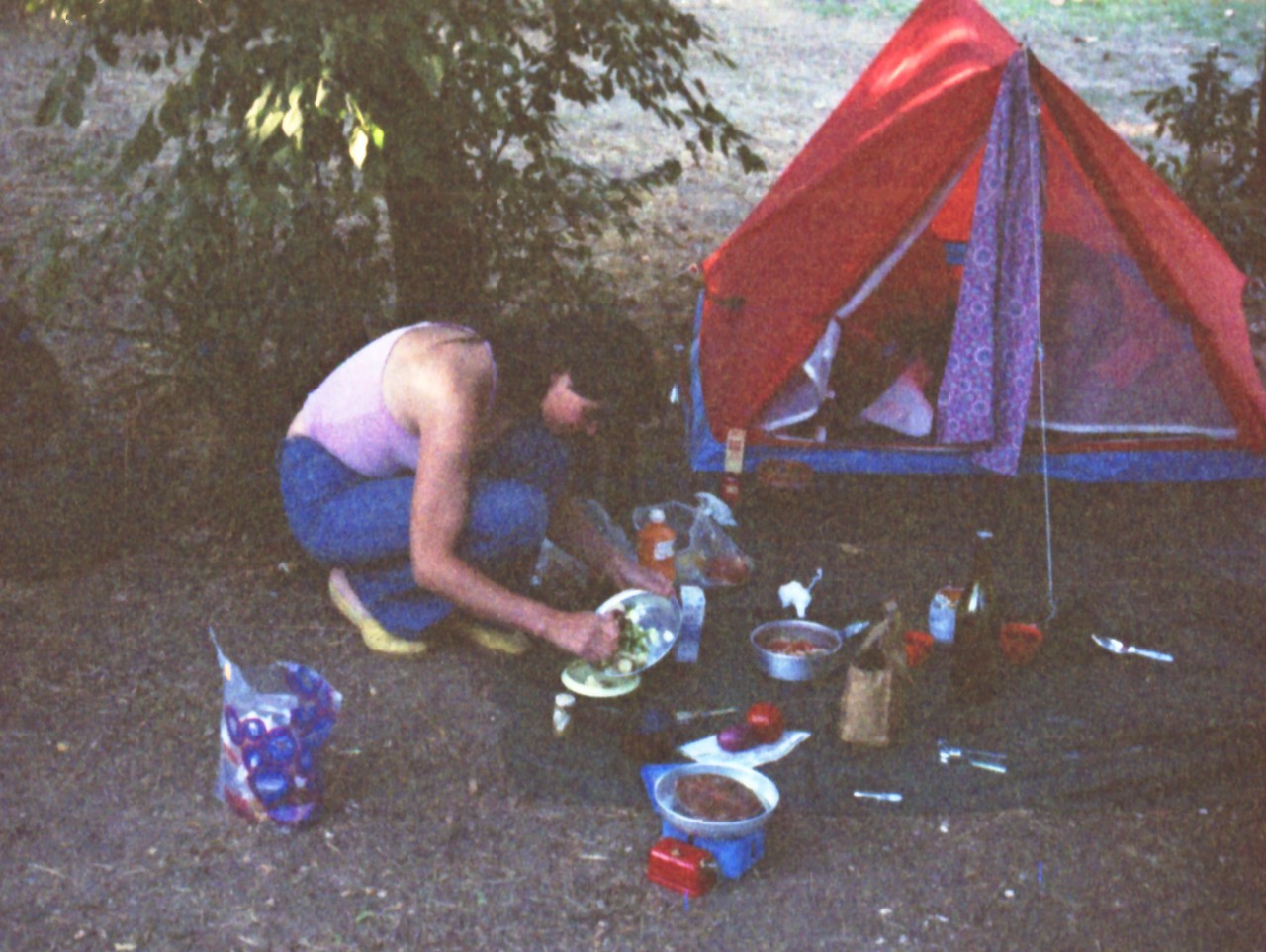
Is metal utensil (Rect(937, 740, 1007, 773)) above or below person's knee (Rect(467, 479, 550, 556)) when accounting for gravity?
below

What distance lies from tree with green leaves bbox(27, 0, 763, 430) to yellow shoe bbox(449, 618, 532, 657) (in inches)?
45.4

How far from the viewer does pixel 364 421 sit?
3.73 metres

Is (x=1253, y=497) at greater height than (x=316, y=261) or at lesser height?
lesser

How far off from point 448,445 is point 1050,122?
8.45 ft

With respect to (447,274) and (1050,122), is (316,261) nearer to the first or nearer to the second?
(447,274)

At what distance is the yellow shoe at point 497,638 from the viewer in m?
3.88

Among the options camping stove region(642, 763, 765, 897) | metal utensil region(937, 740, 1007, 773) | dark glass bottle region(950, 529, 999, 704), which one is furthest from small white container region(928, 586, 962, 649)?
camping stove region(642, 763, 765, 897)

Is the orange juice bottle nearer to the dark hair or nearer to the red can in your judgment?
the dark hair

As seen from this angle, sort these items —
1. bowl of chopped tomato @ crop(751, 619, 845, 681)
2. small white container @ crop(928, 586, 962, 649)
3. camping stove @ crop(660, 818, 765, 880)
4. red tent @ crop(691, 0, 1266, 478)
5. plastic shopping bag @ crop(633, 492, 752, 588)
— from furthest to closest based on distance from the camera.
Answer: red tent @ crop(691, 0, 1266, 478)
plastic shopping bag @ crop(633, 492, 752, 588)
small white container @ crop(928, 586, 962, 649)
bowl of chopped tomato @ crop(751, 619, 845, 681)
camping stove @ crop(660, 818, 765, 880)

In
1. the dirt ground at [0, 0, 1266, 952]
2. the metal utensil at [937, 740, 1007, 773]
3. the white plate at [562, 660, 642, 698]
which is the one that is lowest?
the dirt ground at [0, 0, 1266, 952]

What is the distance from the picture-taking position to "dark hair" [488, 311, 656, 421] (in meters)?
3.36

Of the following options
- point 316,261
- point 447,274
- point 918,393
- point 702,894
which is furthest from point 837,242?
point 702,894

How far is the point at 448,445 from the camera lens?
3.43 m

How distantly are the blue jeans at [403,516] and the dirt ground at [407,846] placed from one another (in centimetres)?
19
